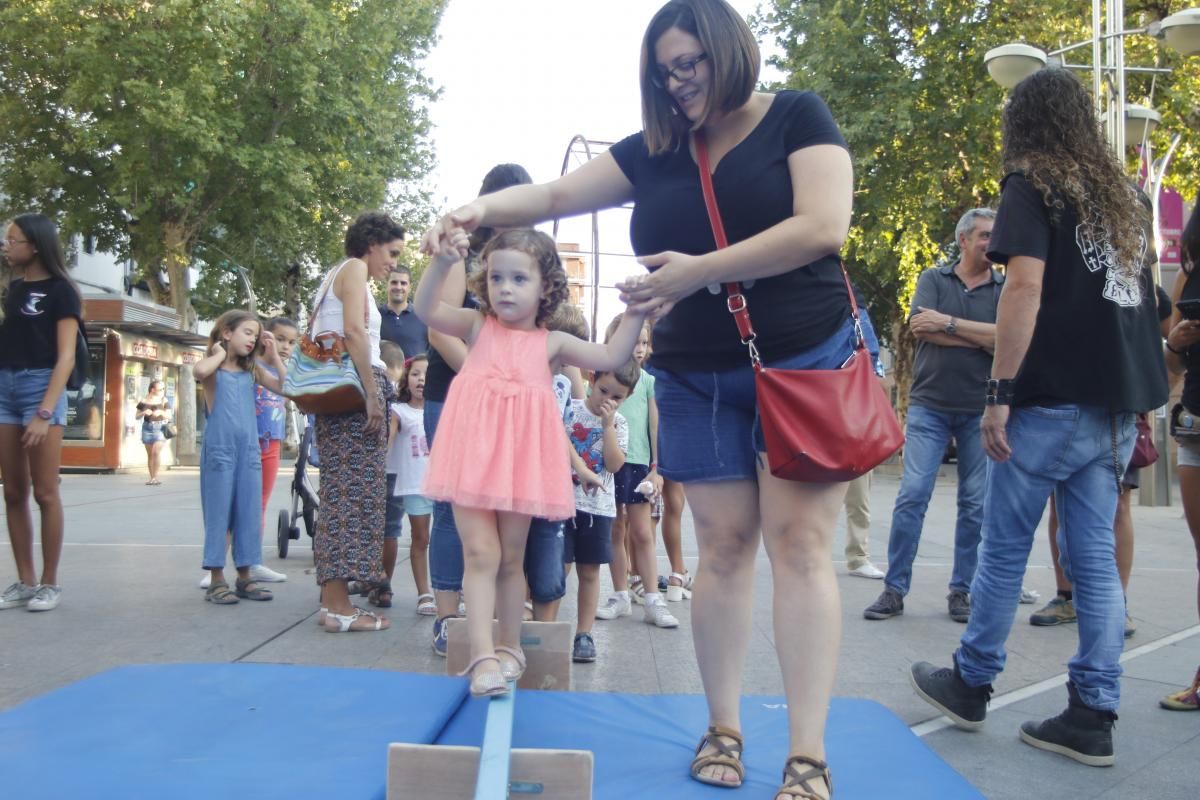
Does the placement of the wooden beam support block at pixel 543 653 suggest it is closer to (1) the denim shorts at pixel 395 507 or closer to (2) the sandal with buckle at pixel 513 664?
(2) the sandal with buckle at pixel 513 664

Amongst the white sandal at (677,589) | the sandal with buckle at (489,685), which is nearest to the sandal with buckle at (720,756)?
the sandal with buckle at (489,685)

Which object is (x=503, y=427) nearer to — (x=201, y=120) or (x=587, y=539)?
(x=587, y=539)

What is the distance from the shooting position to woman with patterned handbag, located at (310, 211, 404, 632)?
5391 millimetres

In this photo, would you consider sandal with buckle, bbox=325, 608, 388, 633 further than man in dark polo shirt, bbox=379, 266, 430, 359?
No

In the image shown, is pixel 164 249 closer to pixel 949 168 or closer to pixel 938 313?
pixel 949 168

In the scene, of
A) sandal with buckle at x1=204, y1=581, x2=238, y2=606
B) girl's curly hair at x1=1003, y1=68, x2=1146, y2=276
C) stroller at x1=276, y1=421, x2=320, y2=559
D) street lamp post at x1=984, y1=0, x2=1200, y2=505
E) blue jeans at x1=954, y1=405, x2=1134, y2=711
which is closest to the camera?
blue jeans at x1=954, y1=405, x2=1134, y2=711

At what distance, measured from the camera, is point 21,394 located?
19.0 feet

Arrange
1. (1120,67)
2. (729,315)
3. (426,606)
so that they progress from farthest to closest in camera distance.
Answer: (1120,67)
(426,606)
(729,315)

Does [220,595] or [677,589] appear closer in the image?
[220,595]

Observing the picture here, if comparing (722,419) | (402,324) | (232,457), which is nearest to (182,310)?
(402,324)

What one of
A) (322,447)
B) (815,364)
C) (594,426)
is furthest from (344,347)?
(815,364)

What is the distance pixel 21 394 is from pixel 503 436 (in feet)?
11.5

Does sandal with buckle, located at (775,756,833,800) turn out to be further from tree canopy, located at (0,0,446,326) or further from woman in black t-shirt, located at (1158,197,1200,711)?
tree canopy, located at (0,0,446,326)

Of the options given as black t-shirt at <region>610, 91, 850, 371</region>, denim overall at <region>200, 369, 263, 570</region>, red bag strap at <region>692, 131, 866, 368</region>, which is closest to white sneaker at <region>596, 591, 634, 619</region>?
denim overall at <region>200, 369, 263, 570</region>
